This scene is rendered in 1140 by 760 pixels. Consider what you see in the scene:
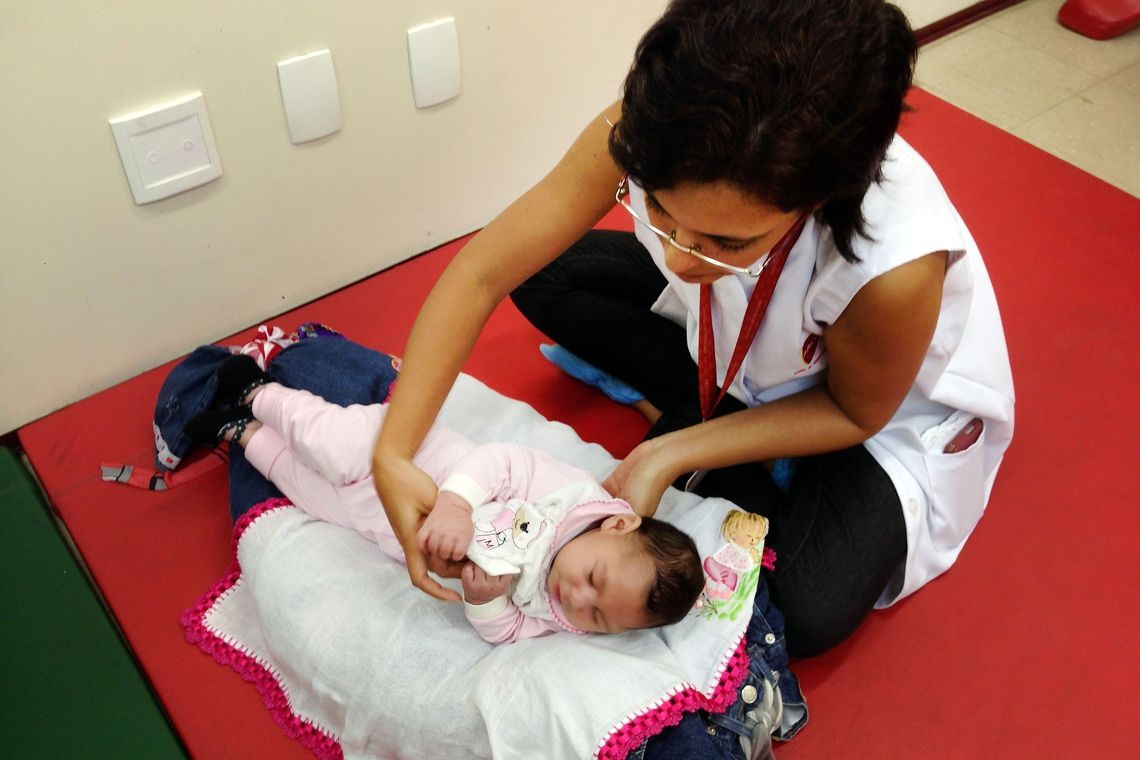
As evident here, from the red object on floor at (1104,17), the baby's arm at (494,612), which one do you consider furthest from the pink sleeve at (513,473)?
the red object on floor at (1104,17)

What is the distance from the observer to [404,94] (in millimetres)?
1794

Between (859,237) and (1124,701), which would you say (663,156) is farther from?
(1124,701)

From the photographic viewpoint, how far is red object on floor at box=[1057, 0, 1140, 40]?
2.86 meters

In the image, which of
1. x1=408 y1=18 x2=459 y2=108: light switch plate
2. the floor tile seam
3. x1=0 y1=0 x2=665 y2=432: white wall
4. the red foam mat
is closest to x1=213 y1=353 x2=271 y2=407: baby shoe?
the red foam mat

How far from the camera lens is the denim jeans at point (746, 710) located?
1164 mm

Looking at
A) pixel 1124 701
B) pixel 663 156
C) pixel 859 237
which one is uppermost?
pixel 663 156

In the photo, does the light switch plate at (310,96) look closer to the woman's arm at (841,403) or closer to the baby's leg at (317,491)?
the baby's leg at (317,491)

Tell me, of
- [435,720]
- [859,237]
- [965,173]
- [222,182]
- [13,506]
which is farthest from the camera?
[965,173]

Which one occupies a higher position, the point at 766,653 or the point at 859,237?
the point at 859,237

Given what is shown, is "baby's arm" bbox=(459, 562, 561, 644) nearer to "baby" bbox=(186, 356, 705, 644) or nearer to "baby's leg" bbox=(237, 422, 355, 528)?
"baby" bbox=(186, 356, 705, 644)

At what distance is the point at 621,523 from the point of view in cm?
122

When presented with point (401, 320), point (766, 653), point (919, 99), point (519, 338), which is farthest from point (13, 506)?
point (919, 99)

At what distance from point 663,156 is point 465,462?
1.89ft

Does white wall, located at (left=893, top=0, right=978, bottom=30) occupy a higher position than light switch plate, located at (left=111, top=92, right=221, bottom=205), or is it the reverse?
light switch plate, located at (left=111, top=92, right=221, bottom=205)
